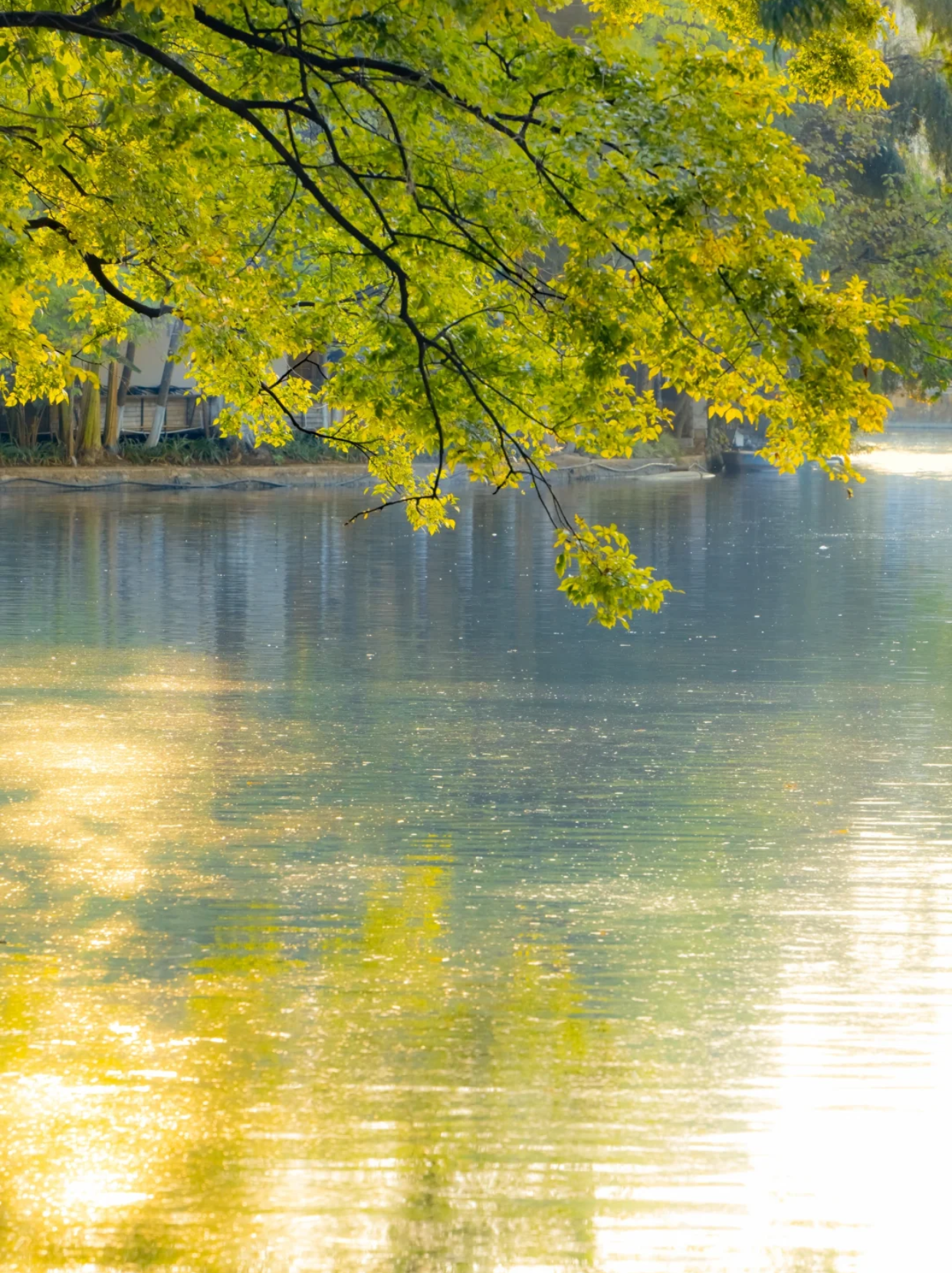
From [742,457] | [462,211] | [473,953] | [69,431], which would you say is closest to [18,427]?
[69,431]

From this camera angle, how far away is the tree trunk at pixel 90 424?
176 feet

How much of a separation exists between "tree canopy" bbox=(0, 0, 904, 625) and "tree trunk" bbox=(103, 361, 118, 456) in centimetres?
3680

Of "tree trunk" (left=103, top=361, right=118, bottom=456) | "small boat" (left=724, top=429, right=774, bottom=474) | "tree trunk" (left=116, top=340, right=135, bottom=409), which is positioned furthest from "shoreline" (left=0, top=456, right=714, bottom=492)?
"small boat" (left=724, top=429, right=774, bottom=474)

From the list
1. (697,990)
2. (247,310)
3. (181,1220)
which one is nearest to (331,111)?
(247,310)

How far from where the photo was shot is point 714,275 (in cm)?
1063

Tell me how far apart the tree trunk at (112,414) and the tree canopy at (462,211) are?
36.8 meters

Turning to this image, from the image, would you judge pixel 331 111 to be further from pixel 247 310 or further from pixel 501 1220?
pixel 501 1220

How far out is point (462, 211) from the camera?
12.6 metres

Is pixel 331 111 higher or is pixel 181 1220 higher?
pixel 331 111

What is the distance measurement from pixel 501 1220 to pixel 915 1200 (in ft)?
4.02

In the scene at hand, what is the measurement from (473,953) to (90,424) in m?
46.1

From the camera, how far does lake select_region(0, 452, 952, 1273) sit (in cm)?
613

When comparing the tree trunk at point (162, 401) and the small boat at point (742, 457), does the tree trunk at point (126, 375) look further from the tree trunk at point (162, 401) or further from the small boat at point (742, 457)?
the small boat at point (742, 457)

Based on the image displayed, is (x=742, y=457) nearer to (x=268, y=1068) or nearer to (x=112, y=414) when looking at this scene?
(x=112, y=414)
